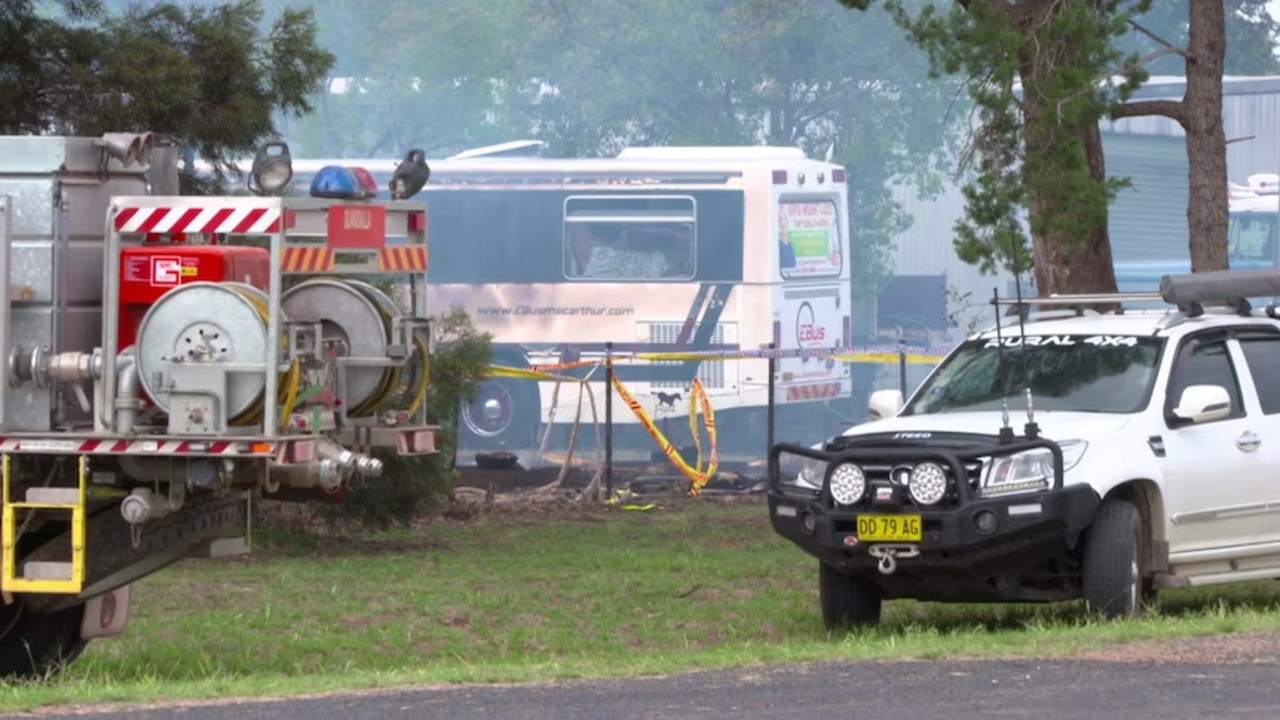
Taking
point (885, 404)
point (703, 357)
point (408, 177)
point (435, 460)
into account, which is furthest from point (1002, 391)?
point (703, 357)

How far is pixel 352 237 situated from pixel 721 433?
734 inches

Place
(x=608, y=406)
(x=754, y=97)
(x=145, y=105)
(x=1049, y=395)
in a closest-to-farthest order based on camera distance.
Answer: (x=1049, y=395), (x=145, y=105), (x=608, y=406), (x=754, y=97)

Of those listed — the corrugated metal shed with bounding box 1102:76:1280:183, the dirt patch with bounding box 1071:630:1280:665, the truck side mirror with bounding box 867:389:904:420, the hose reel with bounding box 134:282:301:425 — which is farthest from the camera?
the corrugated metal shed with bounding box 1102:76:1280:183

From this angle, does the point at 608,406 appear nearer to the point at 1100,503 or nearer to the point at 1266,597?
the point at 1266,597

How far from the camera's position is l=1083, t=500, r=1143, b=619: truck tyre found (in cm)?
1112

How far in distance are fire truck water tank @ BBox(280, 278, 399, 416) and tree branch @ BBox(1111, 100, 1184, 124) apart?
7.26 meters

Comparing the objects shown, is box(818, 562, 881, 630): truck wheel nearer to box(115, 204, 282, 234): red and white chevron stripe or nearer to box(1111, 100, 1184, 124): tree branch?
box(115, 204, 282, 234): red and white chevron stripe

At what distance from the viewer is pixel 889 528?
36.4 feet

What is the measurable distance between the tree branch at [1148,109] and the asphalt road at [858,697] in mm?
7536

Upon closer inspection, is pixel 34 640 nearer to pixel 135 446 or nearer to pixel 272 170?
pixel 135 446

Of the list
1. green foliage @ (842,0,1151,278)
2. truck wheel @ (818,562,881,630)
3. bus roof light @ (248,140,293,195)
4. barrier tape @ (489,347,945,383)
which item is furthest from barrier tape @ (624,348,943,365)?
bus roof light @ (248,140,293,195)

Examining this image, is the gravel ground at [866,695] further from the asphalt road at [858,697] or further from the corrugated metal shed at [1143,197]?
the corrugated metal shed at [1143,197]

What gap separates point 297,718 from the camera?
8.18 meters

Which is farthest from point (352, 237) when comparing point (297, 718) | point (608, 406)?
point (608, 406)
